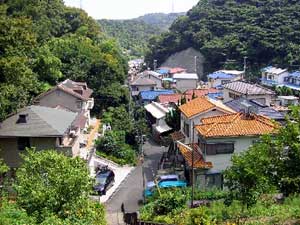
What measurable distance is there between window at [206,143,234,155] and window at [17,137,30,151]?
8978 mm

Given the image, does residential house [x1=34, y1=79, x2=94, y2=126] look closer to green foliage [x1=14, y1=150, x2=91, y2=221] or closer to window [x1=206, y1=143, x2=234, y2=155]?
window [x1=206, y1=143, x2=234, y2=155]

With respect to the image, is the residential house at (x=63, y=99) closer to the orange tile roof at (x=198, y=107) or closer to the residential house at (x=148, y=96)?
the orange tile roof at (x=198, y=107)

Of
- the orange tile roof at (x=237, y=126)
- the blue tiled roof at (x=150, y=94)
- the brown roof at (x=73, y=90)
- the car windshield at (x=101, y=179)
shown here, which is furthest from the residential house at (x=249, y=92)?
the car windshield at (x=101, y=179)

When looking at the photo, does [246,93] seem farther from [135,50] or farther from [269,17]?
[135,50]

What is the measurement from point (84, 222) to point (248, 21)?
6623 cm

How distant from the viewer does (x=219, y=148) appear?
23.5 meters

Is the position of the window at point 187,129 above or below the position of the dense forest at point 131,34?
below

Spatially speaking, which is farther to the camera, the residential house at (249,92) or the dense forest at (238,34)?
the dense forest at (238,34)

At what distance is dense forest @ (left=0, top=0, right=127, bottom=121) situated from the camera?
23453mm

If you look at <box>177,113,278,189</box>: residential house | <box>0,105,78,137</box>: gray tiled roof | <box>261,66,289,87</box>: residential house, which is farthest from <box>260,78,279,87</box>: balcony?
<box>0,105,78,137</box>: gray tiled roof

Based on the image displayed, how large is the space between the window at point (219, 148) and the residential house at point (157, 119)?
11931 millimetres

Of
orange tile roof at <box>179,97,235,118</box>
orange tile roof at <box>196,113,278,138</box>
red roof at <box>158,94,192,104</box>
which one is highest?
orange tile roof at <box>179,97,235,118</box>

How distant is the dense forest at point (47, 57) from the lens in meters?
23.5

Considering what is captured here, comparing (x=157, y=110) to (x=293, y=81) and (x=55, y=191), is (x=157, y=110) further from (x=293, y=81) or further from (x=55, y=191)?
(x=55, y=191)
